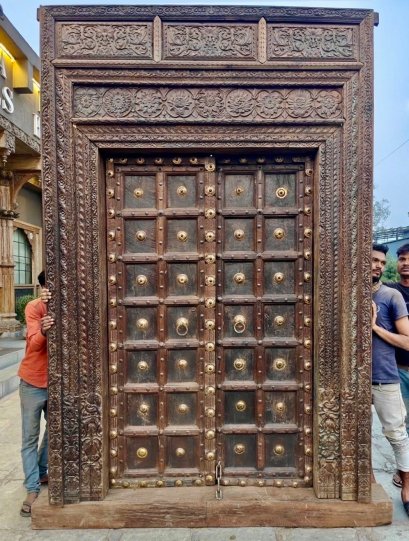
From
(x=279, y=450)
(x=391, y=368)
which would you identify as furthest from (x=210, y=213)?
(x=279, y=450)

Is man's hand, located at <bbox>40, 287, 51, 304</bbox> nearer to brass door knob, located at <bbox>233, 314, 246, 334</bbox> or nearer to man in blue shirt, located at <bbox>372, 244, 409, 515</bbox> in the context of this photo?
brass door knob, located at <bbox>233, 314, 246, 334</bbox>

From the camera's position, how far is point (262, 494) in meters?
2.65

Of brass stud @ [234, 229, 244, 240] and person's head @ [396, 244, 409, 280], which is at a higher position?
brass stud @ [234, 229, 244, 240]

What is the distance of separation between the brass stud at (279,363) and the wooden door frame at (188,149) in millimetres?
279

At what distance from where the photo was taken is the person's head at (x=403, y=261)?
122 inches

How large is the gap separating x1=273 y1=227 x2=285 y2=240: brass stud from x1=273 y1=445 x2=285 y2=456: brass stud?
1641 mm

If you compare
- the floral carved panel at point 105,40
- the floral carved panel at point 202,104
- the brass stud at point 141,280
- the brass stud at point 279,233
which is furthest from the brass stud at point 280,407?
the floral carved panel at point 105,40

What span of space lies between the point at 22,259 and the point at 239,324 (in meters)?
11.4

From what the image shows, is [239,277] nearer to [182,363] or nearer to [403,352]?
[182,363]

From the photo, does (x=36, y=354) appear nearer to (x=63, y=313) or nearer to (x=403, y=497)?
(x=63, y=313)

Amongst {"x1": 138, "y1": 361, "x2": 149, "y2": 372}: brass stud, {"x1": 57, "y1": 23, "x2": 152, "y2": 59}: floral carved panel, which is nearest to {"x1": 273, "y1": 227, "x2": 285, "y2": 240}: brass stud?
{"x1": 138, "y1": 361, "x2": 149, "y2": 372}: brass stud

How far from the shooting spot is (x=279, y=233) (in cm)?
275

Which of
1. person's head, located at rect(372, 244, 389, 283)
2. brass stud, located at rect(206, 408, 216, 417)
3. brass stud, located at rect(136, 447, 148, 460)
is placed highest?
person's head, located at rect(372, 244, 389, 283)

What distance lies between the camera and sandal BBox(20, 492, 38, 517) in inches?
105
